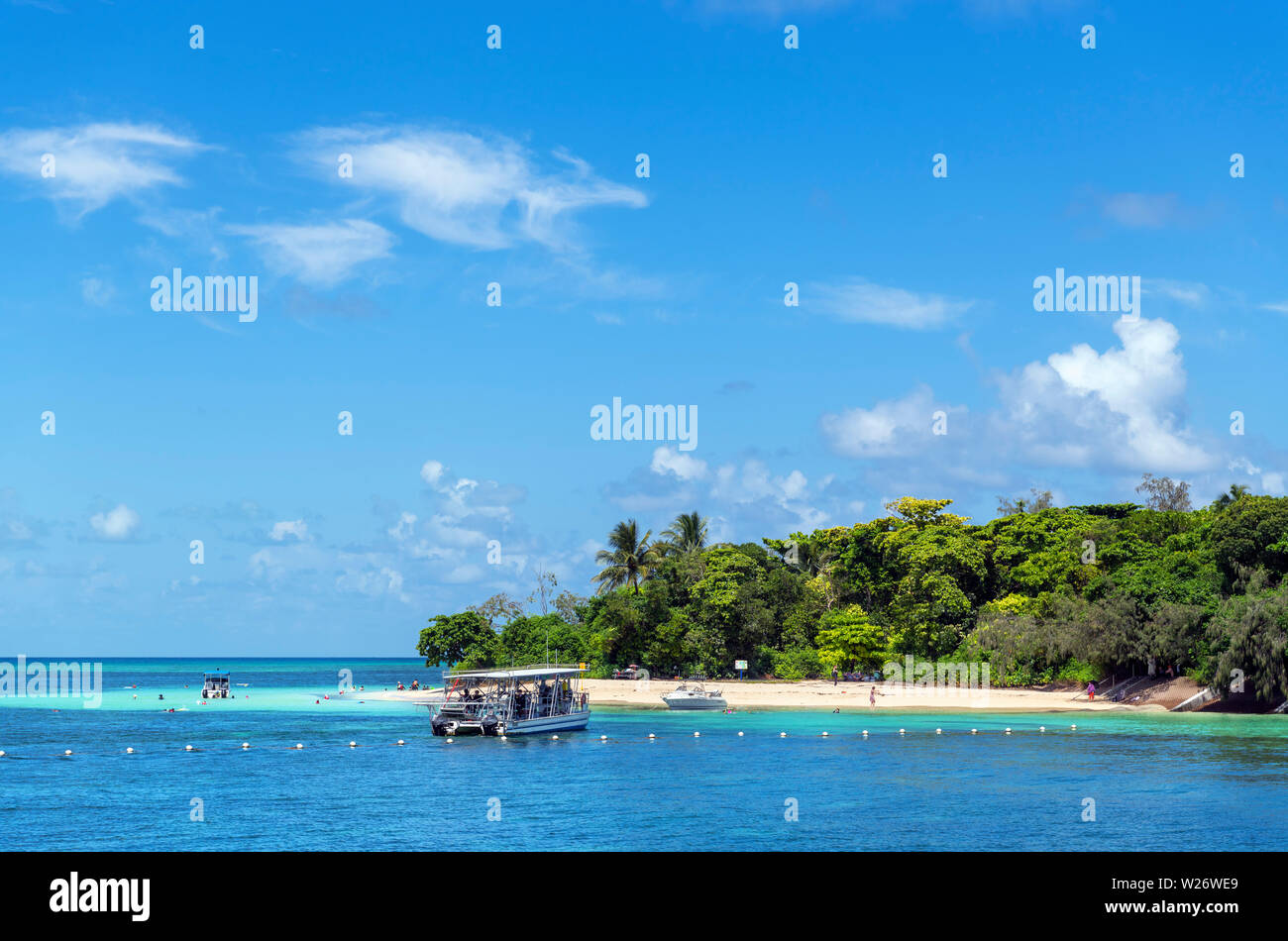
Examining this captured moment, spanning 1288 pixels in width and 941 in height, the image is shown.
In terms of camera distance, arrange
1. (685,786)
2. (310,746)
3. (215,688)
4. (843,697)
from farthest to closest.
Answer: (215,688), (843,697), (310,746), (685,786)

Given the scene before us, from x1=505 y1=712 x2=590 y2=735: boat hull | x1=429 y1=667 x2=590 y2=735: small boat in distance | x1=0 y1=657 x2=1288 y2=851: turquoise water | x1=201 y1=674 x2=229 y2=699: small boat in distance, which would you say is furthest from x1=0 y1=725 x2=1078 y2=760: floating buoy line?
x1=201 y1=674 x2=229 y2=699: small boat in distance

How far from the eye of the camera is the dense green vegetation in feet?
204

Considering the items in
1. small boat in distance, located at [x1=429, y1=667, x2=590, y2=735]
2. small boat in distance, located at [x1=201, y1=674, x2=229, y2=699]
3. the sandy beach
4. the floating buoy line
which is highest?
small boat in distance, located at [x1=429, y1=667, x2=590, y2=735]

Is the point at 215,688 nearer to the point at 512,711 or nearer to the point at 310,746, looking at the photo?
the point at 310,746

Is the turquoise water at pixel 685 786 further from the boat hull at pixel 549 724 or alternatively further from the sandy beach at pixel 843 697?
the sandy beach at pixel 843 697

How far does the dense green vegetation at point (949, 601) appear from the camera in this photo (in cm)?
6212

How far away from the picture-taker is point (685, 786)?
137 ft

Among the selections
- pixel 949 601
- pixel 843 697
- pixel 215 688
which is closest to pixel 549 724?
pixel 843 697

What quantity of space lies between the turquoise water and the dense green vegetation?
5.68 m

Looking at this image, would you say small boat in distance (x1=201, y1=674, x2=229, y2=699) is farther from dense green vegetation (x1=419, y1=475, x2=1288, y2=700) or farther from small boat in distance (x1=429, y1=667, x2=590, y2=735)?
small boat in distance (x1=429, y1=667, x2=590, y2=735)

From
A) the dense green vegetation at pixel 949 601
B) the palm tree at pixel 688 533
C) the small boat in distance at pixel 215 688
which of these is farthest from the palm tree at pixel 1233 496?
the small boat in distance at pixel 215 688

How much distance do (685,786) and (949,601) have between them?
4343 centimetres
